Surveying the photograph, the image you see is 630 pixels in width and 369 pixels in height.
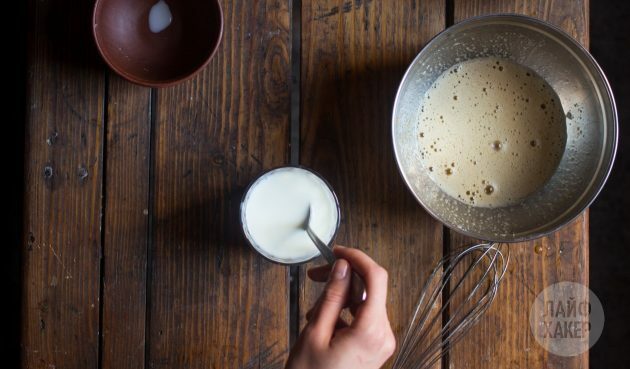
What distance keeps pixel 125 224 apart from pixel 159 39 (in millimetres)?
238

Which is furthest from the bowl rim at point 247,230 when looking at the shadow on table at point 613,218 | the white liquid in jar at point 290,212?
the shadow on table at point 613,218

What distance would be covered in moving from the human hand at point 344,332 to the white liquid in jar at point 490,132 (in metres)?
0.22

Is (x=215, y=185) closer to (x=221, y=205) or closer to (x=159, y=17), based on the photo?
(x=221, y=205)

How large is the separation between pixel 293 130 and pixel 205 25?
17cm

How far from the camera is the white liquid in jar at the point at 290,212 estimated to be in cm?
73

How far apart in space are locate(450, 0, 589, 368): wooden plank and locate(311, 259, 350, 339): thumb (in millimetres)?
223

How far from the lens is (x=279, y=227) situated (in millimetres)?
736

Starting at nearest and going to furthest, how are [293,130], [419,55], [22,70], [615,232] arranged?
1. [419,55]
2. [293,130]
3. [22,70]
4. [615,232]

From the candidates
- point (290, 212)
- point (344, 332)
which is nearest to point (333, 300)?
point (344, 332)

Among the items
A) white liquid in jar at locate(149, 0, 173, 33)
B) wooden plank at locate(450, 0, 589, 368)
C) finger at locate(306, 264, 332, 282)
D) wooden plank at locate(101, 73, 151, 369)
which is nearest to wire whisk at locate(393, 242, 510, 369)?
wooden plank at locate(450, 0, 589, 368)

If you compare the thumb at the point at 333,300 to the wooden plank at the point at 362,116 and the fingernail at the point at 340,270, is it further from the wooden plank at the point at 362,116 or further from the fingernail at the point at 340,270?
the wooden plank at the point at 362,116

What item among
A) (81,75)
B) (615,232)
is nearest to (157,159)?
(81,75)

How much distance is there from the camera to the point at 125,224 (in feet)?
2.49

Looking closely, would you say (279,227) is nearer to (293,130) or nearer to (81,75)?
(293,130)
